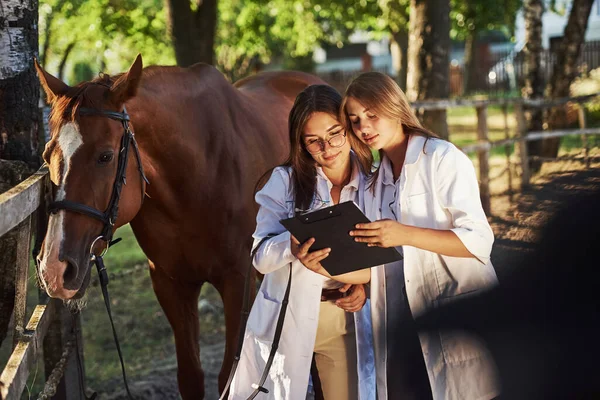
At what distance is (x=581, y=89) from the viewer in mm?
19078

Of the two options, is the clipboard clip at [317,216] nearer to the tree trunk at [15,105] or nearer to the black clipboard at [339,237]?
the black clipboard at [339,237]

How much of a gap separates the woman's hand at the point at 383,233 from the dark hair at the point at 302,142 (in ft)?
1.25

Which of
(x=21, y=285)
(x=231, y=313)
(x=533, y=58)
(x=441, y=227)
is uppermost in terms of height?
(x=533, y=58)

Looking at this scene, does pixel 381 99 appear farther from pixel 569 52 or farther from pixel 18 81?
pixel 569 52

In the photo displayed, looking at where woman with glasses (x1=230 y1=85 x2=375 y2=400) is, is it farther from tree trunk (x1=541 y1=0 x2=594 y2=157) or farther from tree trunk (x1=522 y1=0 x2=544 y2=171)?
tree trunk (x1=541 y1=0 x2=594 y2=157)

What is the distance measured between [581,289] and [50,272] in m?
2.27

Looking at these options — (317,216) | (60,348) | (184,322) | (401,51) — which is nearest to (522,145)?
(184,322)

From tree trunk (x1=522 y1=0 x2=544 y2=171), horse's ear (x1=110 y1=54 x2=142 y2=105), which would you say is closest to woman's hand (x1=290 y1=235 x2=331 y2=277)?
horse's ear (x1=110 y1=54 x2=142 y2=105)

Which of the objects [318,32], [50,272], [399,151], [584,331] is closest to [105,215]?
[50,272]

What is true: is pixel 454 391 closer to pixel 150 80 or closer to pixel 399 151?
pixel 399 151

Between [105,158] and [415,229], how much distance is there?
1.38 metres

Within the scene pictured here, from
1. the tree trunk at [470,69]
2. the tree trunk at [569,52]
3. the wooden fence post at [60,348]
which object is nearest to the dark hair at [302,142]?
the wooden fence post at [60,348]

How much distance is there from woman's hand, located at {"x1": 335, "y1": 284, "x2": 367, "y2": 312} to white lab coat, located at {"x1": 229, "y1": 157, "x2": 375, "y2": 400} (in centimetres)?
6

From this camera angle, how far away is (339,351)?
10.1 feet
